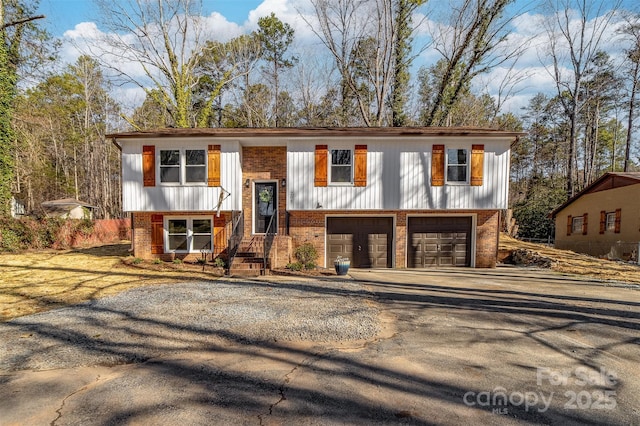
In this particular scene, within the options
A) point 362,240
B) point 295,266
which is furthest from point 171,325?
point 362,240

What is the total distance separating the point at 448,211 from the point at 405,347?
9.19 metres

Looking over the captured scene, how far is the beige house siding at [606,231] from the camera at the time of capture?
15438 millimetres

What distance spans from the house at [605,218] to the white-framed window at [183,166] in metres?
20.6

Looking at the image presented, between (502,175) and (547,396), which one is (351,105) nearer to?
(502,175)

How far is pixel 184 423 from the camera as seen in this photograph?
2.84 m

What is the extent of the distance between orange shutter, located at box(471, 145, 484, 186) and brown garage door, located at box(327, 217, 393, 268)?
12.1ft

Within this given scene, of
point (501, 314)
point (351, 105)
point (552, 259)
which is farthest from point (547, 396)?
point (351, 105)

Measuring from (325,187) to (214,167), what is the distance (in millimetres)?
4490

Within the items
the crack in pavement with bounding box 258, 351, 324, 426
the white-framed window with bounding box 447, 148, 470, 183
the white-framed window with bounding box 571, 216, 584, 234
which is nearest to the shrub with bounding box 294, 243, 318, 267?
the white-framed window with bounding box 447, 148, 470, 183

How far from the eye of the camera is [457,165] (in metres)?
12.1

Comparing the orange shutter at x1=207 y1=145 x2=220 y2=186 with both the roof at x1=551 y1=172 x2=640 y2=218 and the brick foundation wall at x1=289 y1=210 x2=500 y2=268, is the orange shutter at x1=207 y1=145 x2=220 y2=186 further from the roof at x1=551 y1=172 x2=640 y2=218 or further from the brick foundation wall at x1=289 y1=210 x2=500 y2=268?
the roof at x1=551 y1=172 x2=640 y2=218

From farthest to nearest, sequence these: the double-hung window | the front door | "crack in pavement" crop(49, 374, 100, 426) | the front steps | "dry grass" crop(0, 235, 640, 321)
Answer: the double-hung window, the front door, the front steps, "dry grass" crop(0, 235, 640, 321), "crack in pavement" crop(49, 374, 100, 426)

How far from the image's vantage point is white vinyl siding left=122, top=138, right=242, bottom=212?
38.6ft

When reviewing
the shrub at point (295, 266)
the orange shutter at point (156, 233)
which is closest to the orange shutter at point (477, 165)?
the shrub at point (295, 266)
